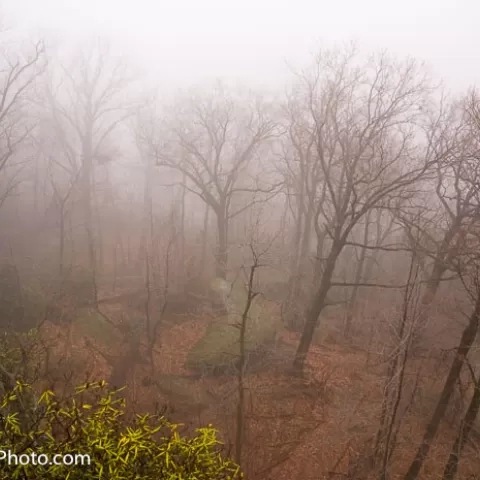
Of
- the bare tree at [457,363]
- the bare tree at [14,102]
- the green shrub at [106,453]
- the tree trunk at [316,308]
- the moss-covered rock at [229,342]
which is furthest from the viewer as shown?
the bare tree at [14,102]

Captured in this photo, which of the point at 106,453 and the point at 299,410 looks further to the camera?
the point at 299,410

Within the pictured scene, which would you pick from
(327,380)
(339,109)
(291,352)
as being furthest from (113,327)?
(339,109)

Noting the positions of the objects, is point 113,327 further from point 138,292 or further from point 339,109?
point 339,109

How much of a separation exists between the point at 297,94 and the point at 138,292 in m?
11.4

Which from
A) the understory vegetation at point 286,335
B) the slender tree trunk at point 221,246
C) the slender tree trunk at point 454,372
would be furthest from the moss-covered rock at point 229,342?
the slender tree trunk at point 454,372

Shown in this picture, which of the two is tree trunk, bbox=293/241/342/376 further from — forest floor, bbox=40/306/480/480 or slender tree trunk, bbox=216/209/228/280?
slender tree trunk, bbox=216/209/228/280

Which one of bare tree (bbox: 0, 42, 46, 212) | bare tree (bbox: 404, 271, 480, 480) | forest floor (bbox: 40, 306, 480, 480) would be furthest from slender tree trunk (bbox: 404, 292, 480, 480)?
bare tree (bbox: 0, 42, 46, 212)

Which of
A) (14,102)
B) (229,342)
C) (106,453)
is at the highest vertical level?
(14,102)

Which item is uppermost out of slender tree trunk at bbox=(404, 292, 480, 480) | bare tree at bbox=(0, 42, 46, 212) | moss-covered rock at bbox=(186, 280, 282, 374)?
bare tree at bbox=(0, 42, 46, 212)

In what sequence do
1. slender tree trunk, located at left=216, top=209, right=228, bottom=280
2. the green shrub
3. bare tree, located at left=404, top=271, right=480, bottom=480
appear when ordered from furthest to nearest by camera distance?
1. slender tree trunk, located at left=216, top=209, right=228, bottom=280
2. bare tree, located at left=404, top=271, right=480, bottom=480
3. the green shrub

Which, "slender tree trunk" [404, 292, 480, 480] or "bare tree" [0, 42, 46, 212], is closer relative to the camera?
"slender tree trunk" [404, 292, 480, 480]

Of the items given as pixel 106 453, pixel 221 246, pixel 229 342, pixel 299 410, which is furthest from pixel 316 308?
pixel 106 453

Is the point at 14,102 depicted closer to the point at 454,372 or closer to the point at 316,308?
the point at 316,308

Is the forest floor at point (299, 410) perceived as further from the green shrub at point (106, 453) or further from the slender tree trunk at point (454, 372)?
the green shrub at point (106, 453)
